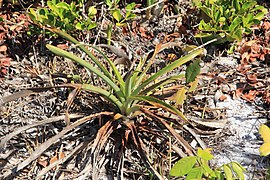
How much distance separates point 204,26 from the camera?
7.29 ft

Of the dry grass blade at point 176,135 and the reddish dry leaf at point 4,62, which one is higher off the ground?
the reddish dry leaf at point 4,62

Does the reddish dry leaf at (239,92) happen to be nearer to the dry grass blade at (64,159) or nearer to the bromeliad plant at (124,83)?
the bromeliad plant at (124,83)

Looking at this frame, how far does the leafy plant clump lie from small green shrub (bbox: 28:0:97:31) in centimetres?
62

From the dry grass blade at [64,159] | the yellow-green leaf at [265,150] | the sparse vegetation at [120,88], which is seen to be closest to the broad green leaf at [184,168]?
the yellow-green leaf at [265,150]

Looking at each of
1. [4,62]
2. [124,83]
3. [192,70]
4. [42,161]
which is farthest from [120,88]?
[4,62]

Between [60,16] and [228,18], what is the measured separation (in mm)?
895

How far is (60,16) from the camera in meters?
2.10

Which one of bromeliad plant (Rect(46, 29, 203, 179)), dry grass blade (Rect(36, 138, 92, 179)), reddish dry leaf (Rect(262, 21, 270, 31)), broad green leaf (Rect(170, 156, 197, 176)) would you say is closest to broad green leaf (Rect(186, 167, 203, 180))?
broad green leaf (Rect(170, 156, 197, 176))

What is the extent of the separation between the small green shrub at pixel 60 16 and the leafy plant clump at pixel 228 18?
62 cm

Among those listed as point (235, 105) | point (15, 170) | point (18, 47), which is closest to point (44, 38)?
point (18, 47)

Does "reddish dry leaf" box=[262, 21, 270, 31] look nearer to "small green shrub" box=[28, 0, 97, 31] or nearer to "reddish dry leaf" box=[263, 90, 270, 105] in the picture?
"reddish dry leaf" box=[263, 90, 270, 105]

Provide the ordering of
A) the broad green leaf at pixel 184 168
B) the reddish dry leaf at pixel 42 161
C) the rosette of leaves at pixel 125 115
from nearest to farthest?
the broad green leaf at pixel 184 168, the rosette of leaves at pixel 125 115, the reddish dry leaf at pixel 42 161

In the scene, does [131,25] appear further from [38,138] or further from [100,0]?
[38,138]

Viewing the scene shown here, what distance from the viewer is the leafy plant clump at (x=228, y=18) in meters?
2.20
